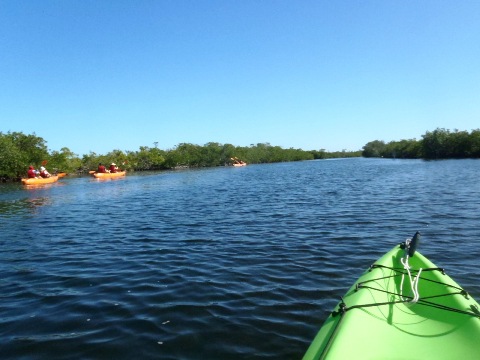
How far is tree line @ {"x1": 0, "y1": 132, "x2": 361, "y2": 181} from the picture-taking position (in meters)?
57.6

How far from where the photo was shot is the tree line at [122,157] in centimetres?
5756

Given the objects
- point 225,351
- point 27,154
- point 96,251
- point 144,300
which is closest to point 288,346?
point 225,351

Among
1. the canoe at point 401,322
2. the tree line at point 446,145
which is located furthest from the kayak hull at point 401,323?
the tree line at point 446,145

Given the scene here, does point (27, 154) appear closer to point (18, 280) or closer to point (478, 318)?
point (18, 280)

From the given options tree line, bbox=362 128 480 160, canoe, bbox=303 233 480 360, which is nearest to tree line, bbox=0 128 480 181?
tree line, bbox=362 128 480 160

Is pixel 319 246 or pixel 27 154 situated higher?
pixel 27 154

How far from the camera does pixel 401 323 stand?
14.2 feet

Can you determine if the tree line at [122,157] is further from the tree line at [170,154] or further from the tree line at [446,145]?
the tree line at [446,145]

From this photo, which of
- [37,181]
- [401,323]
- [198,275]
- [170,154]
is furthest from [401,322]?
[170,154]

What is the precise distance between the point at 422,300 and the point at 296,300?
2.26m

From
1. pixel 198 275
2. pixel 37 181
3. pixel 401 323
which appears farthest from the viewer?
pixel 37 181

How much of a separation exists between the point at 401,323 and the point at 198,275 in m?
4.82

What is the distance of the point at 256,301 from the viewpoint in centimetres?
627

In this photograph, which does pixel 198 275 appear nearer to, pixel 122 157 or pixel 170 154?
pixel 122 157
